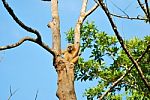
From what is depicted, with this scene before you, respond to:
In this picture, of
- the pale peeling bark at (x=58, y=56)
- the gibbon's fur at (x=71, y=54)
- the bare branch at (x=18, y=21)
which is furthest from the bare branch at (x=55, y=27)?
the bare branch at (x=18, y=21)

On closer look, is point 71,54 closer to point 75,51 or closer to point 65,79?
point 75,51

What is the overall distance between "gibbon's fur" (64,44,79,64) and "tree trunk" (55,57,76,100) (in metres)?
0.12

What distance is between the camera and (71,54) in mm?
4156

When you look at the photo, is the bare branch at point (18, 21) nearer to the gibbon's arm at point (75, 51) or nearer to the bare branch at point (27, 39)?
the bare branch at point (27, 39)

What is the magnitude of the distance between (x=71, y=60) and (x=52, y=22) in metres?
0.59

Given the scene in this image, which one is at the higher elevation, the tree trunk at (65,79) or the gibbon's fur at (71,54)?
the gibbon's fur at (71,54)

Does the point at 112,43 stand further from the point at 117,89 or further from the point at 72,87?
the point at 72,87

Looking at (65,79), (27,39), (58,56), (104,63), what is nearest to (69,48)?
(58,56)

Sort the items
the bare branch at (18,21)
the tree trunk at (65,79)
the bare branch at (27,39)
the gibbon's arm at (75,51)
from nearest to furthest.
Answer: the bare branch at (18,21), the bare branch at (27,39), the tree trunk at (65,79), the gibbon's arm at (75,51)

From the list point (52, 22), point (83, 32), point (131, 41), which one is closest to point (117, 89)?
point (131, 41)

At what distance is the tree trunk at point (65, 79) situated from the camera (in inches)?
142

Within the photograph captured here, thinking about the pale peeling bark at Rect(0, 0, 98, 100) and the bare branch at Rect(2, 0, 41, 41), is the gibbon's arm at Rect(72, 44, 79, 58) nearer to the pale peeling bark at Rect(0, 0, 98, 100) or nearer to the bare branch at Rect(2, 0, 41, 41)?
the pale peeling bark at Rect(0, 0, 98, 100)

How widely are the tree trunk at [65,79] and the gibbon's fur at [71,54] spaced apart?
0.12 meters

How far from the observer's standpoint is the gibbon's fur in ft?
13.4
